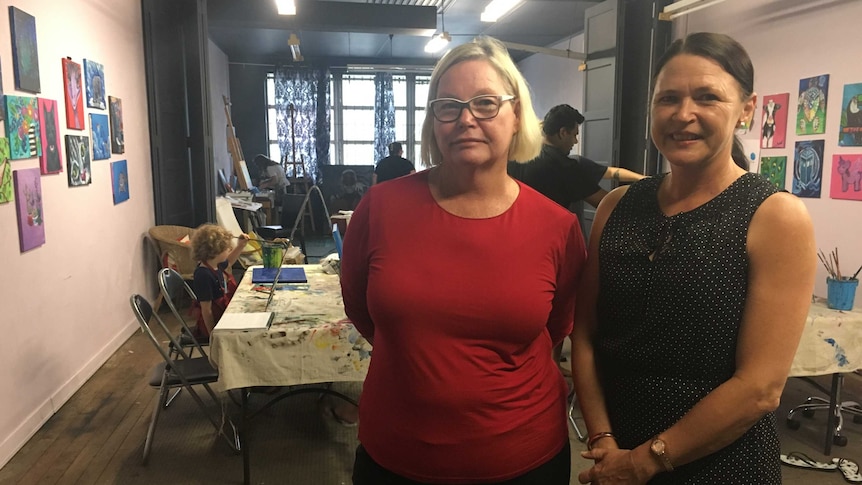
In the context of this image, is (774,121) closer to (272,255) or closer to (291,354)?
(272,255)

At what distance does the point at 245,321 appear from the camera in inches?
102

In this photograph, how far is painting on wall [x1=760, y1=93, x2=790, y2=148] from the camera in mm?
4543

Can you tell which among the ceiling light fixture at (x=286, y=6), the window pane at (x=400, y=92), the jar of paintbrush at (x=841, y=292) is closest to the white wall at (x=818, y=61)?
the jar of paintbrush at (x=841, y=292)

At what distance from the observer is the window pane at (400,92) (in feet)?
43.0

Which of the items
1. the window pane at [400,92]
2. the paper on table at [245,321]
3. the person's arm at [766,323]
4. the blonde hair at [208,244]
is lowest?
the paper on table at [245,321]

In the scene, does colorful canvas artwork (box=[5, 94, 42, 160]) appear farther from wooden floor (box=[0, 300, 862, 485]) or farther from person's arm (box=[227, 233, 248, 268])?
wooden floor (box=[0, 300, 862, 485])

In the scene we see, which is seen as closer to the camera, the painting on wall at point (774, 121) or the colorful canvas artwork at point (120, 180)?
the painting on wall at point (774, 121)

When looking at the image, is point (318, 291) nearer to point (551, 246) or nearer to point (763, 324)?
point (551, 246)

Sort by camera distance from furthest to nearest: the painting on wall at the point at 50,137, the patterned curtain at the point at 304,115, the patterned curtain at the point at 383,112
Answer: the patterned curtain at the point at 383,112
the patterned curtain at the point at 304,115
the painting on wall at the point at 50,137

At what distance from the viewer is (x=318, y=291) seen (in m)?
3.17

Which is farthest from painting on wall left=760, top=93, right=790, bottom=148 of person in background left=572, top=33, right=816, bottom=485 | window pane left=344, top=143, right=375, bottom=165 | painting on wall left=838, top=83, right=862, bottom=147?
window pane left=344, top=143, right=375, bottom=165

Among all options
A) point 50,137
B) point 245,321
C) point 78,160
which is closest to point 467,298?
point 245,321

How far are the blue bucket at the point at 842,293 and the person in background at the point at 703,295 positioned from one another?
218 cm

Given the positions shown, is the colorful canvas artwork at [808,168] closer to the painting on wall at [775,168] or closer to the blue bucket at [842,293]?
the painting on wall at [775,168]
